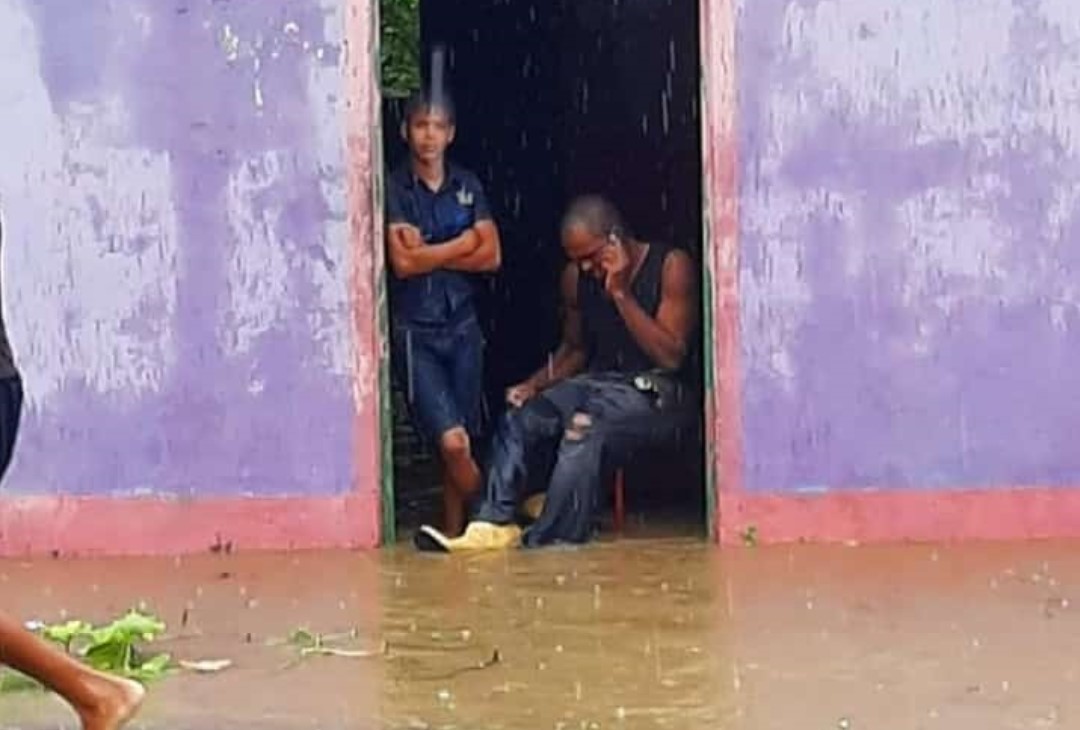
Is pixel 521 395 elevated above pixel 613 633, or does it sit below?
above

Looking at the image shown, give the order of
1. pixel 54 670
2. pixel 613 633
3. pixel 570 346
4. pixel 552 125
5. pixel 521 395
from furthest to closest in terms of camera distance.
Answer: pixel 552 125 → pixel 570 346 → pixel 521 395 → pixel 613 633 → pixel 54 670

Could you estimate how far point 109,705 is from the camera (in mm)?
5852

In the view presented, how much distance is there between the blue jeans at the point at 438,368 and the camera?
32.8 ft

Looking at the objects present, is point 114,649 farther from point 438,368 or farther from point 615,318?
point 615,318

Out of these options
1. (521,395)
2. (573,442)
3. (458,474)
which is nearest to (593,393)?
(573,442)

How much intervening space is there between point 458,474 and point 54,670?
411 cm

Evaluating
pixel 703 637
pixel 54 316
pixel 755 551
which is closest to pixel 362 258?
pixel 54 316

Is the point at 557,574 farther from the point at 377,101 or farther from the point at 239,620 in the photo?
the point at 377,101

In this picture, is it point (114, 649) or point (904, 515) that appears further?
point (904, 515)

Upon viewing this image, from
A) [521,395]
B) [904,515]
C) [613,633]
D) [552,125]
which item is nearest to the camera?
[613,633]

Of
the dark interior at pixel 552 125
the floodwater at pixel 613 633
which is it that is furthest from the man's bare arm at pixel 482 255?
the dark interior at pixel 552 125

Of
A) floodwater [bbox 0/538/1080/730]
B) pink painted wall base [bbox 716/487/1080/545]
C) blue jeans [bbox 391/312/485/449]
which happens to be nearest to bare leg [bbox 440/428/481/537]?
blue jeans [bbox 391/312/485/449]

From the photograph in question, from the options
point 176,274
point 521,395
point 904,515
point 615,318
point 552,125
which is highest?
point 552,125

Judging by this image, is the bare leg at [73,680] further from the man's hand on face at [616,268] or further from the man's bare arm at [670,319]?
the man's hand on face at [616,268]
